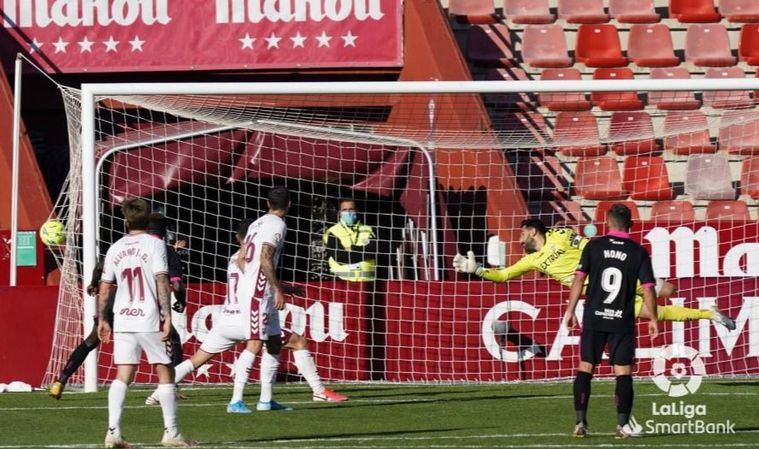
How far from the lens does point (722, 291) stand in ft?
50.4

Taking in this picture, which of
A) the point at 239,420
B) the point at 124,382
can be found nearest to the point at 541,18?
the point at 239,420

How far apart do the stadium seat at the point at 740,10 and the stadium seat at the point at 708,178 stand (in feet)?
9.24

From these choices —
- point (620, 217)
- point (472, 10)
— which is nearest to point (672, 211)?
point (472, 10)

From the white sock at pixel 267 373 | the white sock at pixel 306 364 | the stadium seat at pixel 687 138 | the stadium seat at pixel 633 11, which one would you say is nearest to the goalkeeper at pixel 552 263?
the white sock at pixel 306 364

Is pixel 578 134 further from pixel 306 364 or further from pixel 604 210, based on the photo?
pixel 306 364

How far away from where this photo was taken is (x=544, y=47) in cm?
1944

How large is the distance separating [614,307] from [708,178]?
8574 mm

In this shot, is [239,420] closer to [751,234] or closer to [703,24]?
[751,234]

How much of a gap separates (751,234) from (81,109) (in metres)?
6.96

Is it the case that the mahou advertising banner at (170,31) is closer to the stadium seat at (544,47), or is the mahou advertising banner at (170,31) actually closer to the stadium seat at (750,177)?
the stadium seat at (544,47)

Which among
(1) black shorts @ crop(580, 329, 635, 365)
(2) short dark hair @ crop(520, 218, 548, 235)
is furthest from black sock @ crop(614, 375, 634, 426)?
(2) short dark hair @ crop(520, 218, 548, 235)

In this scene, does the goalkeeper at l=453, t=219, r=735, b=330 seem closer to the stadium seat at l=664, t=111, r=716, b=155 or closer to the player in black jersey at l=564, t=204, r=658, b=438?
the stadium seat at l=664, t=111, r=716, b=155

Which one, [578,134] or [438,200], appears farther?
[578,134]

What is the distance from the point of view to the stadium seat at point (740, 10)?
66.2ft
